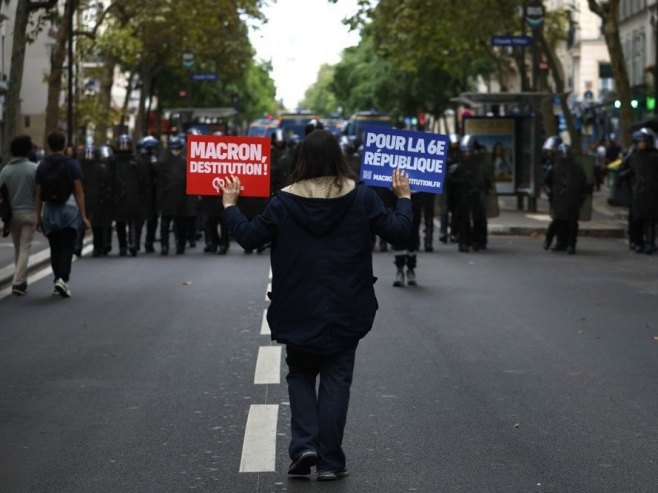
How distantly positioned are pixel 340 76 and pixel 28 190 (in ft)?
230

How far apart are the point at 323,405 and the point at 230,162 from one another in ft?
6.01

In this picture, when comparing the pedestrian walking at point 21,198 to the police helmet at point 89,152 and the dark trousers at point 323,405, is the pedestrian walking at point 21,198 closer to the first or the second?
the police helmet at point 89,152

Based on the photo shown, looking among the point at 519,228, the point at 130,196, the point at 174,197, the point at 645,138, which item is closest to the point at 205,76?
the point at 519,228

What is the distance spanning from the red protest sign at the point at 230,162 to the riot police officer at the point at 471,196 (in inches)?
640

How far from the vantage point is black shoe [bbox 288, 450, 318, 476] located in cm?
722

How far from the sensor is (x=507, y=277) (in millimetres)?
Answer: 19594

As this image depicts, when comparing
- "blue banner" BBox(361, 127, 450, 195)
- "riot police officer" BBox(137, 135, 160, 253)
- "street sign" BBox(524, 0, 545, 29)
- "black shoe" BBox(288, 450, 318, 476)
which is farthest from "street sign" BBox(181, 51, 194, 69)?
"black shoe" BBox(288, 450, 318, 476)

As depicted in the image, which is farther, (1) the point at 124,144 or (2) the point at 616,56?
(2) the point at 616,56

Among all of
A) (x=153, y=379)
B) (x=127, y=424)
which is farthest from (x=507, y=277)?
(x=127, y=424)

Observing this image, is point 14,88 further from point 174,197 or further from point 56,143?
point 56,143

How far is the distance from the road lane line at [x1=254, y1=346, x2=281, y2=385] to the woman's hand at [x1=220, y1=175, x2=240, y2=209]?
2.80 m

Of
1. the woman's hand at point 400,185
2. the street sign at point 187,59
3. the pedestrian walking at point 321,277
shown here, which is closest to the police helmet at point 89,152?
the woman's hand at point 400,185

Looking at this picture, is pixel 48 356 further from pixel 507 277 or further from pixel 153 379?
pixel 507 277

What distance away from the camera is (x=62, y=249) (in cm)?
1700
